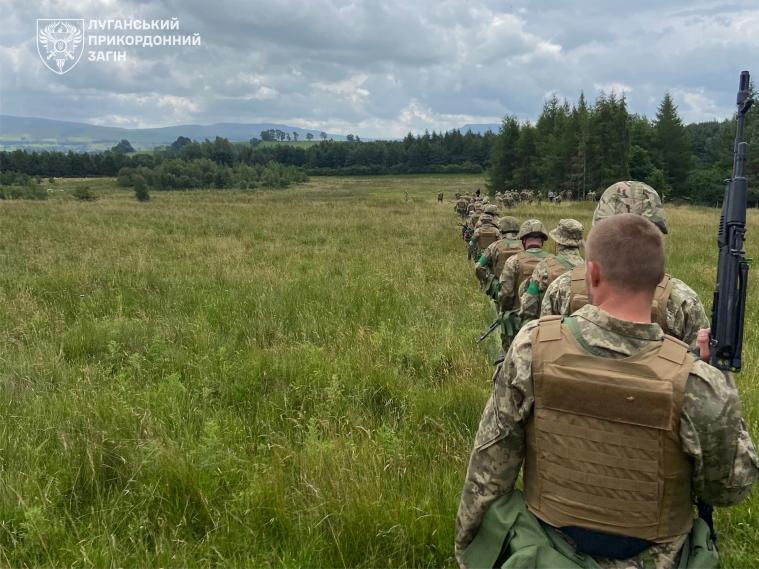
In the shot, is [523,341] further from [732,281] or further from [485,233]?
[485,233]

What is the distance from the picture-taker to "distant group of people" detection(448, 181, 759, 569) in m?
1.71

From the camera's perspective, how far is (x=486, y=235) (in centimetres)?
1080

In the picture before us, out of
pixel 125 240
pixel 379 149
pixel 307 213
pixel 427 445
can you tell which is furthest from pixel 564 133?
pixel 379 149

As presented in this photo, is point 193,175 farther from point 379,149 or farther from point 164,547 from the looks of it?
point 164,547

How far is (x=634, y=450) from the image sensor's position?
1.75 meters

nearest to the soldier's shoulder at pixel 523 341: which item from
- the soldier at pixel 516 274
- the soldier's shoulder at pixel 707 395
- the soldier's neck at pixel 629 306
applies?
the soldier's neck at pixel 629 306

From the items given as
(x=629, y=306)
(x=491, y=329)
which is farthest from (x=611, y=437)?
(x=491, y=329)

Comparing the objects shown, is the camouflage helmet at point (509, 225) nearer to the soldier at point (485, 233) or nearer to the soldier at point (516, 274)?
the soldier at point (516, 274)

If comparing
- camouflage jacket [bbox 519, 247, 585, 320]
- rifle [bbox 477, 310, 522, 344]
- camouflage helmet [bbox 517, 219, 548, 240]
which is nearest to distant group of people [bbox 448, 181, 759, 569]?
camouflage jacket [bbox 519, 247, 585, 320]

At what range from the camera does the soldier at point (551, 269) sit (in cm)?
477

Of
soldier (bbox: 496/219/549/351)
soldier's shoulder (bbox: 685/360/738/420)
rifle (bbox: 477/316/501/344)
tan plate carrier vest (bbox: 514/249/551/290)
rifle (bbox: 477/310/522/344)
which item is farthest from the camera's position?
rifle (bbox: 477/316/501/344)

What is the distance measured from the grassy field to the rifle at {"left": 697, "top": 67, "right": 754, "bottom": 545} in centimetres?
123

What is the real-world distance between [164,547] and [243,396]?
1.92m

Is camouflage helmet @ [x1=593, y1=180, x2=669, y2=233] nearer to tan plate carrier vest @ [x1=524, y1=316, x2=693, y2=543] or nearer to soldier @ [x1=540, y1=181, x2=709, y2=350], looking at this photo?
soldier @ [x1=540, y1=181, x2=709, y2=350]
